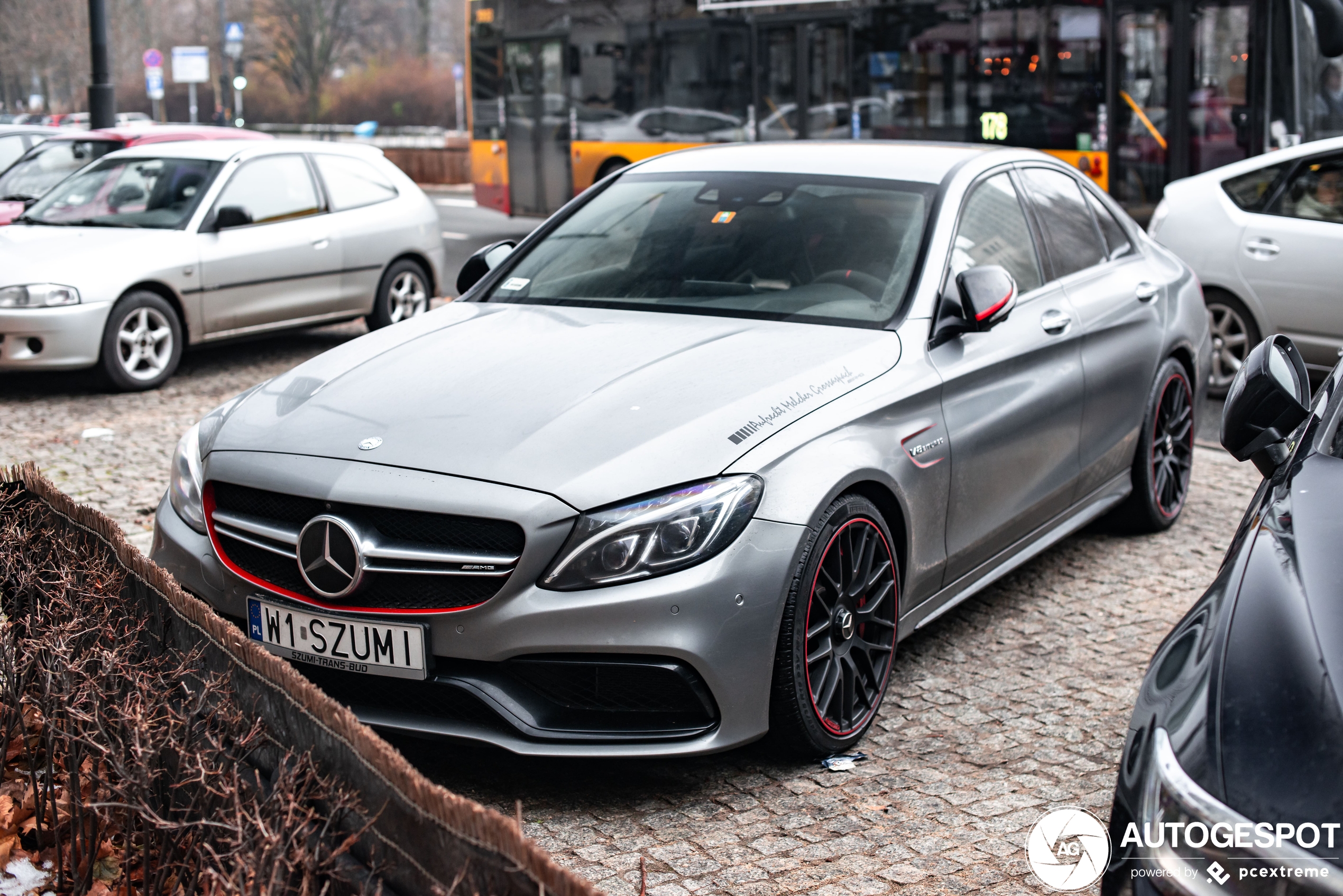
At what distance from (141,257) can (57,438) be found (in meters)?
1.75

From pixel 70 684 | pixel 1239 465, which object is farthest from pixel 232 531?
pixel 1239 465

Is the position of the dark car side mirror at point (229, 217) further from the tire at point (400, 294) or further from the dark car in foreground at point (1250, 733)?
the dark car in foreground at point (1250, 733)

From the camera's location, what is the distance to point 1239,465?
24.8 ft

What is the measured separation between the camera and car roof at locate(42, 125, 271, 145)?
12.3 metres

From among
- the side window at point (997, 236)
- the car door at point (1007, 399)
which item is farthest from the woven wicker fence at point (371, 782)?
the side window at point (997, 236)

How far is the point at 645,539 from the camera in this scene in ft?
11.3

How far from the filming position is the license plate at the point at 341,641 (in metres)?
3.51

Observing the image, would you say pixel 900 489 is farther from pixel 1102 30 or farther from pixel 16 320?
pixel 1102 30

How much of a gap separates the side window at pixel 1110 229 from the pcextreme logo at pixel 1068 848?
119 inches

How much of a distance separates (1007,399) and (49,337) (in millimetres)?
6568

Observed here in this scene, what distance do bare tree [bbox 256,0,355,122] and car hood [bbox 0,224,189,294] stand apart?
61.7m

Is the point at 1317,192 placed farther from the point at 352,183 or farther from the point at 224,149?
the point at 224,149

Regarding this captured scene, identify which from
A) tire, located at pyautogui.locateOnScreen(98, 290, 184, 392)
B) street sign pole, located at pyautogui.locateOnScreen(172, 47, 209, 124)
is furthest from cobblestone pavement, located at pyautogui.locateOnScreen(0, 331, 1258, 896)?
street sign pole, located at pyautogui.locateOnScreen(172, 47, 209, 124)

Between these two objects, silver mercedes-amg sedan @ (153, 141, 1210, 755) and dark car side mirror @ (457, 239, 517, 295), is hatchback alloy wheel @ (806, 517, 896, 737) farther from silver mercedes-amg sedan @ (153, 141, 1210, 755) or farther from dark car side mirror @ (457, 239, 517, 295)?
dark car side mirror @ (457, 239, 517, 295)
